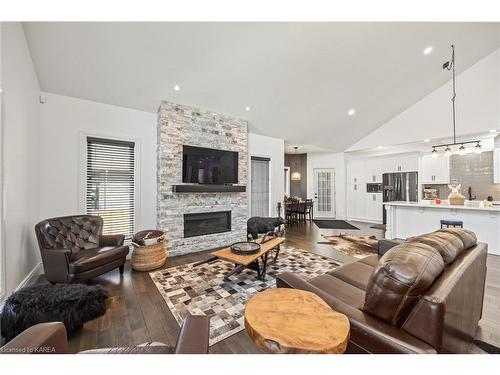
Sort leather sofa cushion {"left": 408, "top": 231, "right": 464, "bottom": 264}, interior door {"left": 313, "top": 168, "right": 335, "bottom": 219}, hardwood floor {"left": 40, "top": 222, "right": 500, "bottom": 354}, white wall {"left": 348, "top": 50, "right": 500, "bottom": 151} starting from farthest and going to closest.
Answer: interior door {"left": 313, "top": 168, "right": 335, "bottom": 219}
white wall {"left": 348, "top": 50, "right": 500, "bottom": 151}
hardwood floor {"left": 40, "top": 222, "right": 500, "bottom": 354}
leather sofa cushion {"left": 408, "top": 231, "right": 464, "bottom": 264}

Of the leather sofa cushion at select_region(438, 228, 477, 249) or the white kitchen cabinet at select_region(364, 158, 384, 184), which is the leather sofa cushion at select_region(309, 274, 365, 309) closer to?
the leather sofa cushion at select_region(438, 228, 477, 249)

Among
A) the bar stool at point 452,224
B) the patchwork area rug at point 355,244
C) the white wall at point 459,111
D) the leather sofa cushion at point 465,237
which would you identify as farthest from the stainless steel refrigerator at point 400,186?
the leather sofa cushion at point 465,237

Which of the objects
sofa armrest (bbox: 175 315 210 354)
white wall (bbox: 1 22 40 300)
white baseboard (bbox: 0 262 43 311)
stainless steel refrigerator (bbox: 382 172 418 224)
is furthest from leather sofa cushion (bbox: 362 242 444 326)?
stainless steel refrigerator (bbox: 382 172 418 224)

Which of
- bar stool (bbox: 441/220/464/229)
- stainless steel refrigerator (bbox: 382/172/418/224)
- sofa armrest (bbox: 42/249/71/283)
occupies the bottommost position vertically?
sofa armrest (bbox: 42/249/71/283)

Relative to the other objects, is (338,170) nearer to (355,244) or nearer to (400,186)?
(400,186)

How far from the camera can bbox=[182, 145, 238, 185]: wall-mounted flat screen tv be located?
151 inches

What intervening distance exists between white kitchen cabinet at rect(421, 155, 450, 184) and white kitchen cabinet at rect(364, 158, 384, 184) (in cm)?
115

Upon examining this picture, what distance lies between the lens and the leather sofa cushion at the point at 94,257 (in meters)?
2.29

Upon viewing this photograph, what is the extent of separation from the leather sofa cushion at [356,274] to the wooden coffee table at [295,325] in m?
0.85

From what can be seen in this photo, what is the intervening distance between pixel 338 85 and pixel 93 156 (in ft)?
16.1

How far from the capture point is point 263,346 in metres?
0.84

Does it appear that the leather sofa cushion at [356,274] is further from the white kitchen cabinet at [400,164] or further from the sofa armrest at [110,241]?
the white kitchen cabinet at [400,164]

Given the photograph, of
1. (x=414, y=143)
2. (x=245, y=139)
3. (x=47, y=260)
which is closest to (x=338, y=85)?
(x=245, y=139)

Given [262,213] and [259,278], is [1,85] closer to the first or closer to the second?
[259,278]
